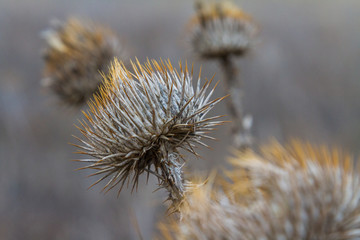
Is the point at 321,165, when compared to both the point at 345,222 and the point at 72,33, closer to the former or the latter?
the point at 345,222

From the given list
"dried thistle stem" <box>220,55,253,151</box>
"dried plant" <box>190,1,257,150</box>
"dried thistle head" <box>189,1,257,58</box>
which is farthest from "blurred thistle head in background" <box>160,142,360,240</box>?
"dried thistle head" <box>189,1,257,58</box>

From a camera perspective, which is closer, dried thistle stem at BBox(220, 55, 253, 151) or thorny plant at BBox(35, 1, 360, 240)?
thorny plant at BBox(35, 1, 360, 240)

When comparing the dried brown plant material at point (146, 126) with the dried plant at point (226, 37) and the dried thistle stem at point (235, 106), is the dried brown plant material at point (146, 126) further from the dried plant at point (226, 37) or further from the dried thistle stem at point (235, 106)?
the dried plant at point (226, 37)

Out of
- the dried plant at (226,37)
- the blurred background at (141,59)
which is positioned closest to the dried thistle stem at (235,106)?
the dried plant at (226,37)

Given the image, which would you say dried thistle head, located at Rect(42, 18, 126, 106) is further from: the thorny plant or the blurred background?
the blurred background

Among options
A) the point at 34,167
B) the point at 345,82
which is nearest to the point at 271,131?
the point at 345,82

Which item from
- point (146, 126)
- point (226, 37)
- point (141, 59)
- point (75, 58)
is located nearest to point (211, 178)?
point (146, 126)

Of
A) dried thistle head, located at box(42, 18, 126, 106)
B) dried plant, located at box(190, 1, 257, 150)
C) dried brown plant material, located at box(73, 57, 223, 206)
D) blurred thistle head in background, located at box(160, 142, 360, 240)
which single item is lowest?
blurred thistle head in background, located at box(160, 142, 360, 240)

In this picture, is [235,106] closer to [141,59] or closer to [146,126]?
[146,126]
